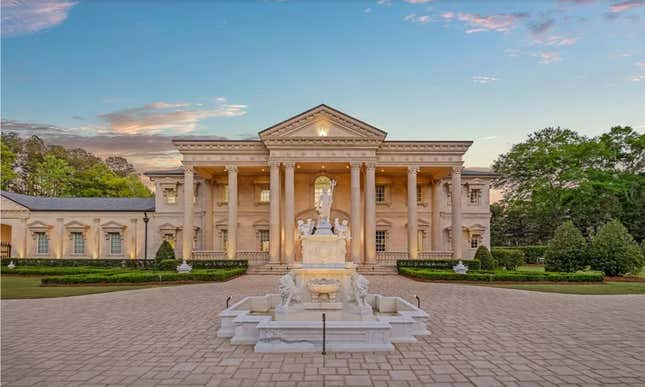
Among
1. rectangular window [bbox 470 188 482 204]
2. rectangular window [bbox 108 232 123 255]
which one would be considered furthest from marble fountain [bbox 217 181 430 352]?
rectangular window [bbox 108 232 123 255]

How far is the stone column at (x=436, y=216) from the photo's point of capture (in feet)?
125

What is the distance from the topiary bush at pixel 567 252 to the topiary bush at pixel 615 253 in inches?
25.0

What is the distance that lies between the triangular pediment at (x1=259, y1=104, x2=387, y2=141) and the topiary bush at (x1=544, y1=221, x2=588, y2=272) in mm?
15451

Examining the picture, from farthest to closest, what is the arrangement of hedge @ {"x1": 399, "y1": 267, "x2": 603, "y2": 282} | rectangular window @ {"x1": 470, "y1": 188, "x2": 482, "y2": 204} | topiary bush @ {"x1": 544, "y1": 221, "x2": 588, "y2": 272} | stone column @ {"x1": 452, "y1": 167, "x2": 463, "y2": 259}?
rectangular window @ {"x1": 470, "y1": 188, "x2": 482, "y2": 204} → stone column @ {"x1": 452, "y1": 167, "x2": 463, "y2": 259} → topiary bush @ {"x1": 544, "y1": 221, "x2": 588, "y2": 272} → hedge @ {"x1": 399, "y1": 267, "x2": 603, "y2": 282}

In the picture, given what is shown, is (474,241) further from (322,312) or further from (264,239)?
(322,312)

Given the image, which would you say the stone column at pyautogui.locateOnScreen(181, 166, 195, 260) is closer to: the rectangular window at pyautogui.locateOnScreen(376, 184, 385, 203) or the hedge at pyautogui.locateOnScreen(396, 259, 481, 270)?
the hedge at pyautogui.locateOnScreen(396, 259, 481, 270)

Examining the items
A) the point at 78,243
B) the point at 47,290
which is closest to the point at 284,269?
the point at 47,290

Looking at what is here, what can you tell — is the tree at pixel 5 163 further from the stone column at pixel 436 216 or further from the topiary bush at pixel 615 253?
the topiary bush at pixel 615 253

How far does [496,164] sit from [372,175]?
3193cm

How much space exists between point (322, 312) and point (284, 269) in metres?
19.3

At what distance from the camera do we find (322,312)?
11656 mm

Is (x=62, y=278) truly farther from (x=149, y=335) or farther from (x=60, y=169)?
(x=60, y=169)

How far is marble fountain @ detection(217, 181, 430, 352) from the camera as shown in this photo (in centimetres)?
912

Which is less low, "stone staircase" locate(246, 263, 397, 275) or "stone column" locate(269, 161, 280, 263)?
"stone column" locate(269, 161, 280, 263)
